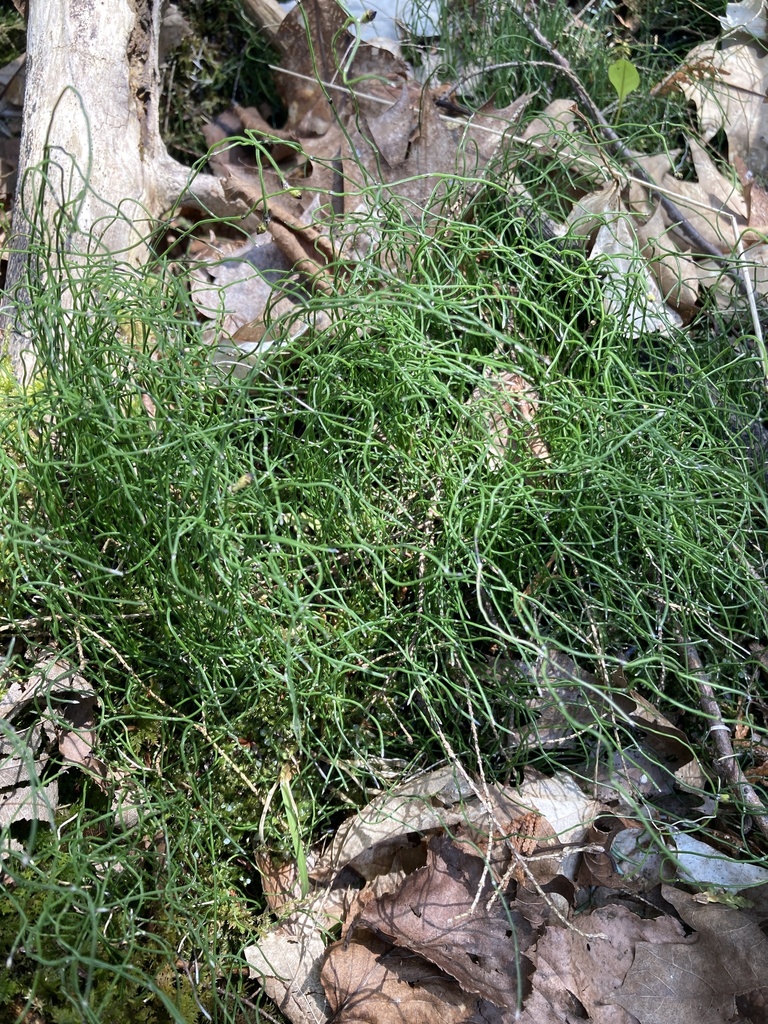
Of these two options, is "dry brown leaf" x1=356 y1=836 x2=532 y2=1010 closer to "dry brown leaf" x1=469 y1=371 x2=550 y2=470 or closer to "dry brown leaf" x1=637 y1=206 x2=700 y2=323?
"dry brown leaf" x1=469 y1=371 x2=550 y2=470

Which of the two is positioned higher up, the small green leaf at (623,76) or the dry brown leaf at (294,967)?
the small green leaf at (623,76)

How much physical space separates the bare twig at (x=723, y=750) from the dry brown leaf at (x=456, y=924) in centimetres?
58

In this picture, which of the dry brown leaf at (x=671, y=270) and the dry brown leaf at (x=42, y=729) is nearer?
the dry brown leaf at (x=42, y=729)

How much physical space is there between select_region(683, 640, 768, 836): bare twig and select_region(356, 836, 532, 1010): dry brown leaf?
58cm

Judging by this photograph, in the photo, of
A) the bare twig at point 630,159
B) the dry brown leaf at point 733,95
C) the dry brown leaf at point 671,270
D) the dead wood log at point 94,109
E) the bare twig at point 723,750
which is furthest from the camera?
the dry brown leaf at point 733,95

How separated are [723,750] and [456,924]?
0.74 m

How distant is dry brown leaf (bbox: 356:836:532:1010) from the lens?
1.69 m

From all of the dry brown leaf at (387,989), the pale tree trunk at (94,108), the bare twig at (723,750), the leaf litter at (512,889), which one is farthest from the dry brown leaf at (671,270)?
the dry brown leaf at (387,989)

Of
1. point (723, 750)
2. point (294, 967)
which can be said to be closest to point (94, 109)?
point (294, 967)

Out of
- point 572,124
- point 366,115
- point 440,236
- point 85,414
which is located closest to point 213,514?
point 85,414

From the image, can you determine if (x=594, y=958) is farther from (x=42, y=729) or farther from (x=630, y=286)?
(x=630, y=286)

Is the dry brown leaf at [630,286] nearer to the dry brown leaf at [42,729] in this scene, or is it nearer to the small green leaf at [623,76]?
the small green leaf at [623,76]

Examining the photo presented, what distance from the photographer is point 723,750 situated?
6.27ft

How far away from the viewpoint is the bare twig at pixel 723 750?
1848 millimetres
